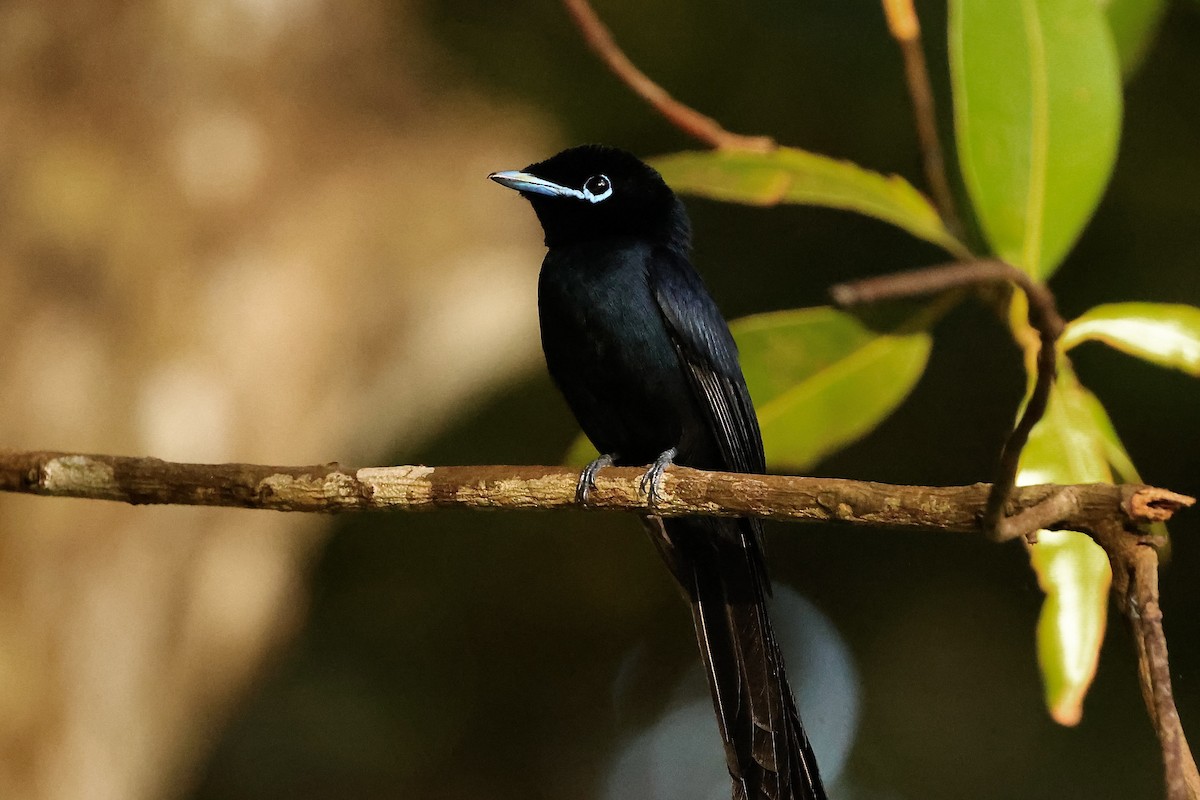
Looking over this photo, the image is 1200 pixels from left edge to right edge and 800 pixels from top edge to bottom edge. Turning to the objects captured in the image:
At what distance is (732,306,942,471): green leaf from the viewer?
1.72m

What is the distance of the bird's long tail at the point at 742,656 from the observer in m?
1.63

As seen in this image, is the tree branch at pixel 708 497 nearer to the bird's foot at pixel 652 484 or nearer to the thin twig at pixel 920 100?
the bird's foot at pixel 652 484

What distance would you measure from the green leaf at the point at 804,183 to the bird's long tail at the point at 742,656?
0.52 meters

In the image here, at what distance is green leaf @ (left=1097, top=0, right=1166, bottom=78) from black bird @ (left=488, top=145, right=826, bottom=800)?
84 cm

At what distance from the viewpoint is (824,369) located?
1.73 m

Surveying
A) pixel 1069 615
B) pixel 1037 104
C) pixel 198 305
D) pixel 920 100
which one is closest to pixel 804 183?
pixel 920 100

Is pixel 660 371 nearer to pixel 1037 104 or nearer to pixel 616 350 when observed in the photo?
pixel 616 350

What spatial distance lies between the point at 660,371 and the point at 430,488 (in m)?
0.60

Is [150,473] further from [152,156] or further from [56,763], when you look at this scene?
[152,156]

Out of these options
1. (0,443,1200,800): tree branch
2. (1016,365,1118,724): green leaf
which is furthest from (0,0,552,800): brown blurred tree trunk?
(1016,365,1118,724): green leaf

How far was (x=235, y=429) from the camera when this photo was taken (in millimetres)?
2498

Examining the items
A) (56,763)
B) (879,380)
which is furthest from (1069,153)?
(56,763)

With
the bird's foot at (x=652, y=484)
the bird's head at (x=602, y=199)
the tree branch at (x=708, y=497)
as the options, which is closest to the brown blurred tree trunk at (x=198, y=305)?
the bird's head at (x=602, y=199)

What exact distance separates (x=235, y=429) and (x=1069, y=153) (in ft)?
5.85
